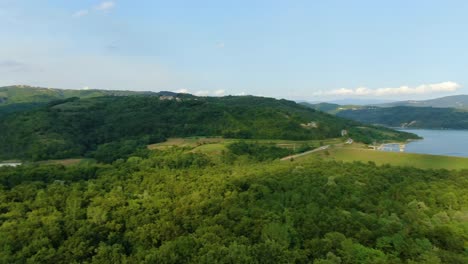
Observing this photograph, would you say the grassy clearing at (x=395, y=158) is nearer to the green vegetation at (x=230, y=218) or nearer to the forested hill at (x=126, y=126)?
the green vegetation at (x=230, y=218)

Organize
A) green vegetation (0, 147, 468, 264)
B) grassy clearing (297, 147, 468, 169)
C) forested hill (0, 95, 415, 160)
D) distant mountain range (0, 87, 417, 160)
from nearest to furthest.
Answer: green vegetation (0, 147, 468, 264)
grassy clearing (297, 147, 468, 169)
distant mountain range (0, 87, 417, 160)
forested hill (0, 95, 415, 160)

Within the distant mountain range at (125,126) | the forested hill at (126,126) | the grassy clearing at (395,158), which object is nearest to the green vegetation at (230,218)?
the grassy clearing at (395,158)

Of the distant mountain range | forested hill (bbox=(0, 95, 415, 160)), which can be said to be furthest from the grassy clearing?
forested hill (bbox=(0, 95, 415, 160))

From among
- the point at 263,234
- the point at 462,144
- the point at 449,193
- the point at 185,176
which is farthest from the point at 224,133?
the point at 462,144

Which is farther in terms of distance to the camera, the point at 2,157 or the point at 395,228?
the point at 2,157

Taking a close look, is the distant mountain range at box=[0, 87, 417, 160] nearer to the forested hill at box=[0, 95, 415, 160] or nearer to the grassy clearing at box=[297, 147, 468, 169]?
the forested hill at box=[0, 95, 415, 160]

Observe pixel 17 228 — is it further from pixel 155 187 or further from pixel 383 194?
pixel 383 194
